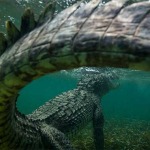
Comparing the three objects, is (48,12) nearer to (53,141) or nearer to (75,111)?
(53,141)

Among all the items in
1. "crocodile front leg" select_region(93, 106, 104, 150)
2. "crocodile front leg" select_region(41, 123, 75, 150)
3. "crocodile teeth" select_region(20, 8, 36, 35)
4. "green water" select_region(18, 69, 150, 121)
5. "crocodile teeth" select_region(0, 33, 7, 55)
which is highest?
"crocodile teeth" select_region(20, 8, 36, 35)

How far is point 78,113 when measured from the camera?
24.0 ft

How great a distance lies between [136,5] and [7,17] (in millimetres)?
16240

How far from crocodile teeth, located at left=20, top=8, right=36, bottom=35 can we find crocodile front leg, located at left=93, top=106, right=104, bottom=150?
509 cm

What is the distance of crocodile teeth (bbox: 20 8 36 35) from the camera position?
237 cm

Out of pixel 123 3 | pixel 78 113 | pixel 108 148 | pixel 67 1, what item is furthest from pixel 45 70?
pixel 67 1

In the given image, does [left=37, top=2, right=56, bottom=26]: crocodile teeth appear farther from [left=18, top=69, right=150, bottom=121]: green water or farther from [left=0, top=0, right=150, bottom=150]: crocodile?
[left=18, top=69, right=150, bottom=121]: green water

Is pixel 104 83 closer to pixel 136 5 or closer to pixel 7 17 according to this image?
pixel 7 17

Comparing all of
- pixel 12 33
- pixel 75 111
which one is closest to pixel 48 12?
pixel 12 33

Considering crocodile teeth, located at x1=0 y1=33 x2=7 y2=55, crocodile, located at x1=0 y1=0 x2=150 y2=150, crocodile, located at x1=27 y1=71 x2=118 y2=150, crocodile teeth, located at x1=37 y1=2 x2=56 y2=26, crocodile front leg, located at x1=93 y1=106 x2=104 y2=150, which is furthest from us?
crocodile front leg, located at x1=93 y1=106 x2=104 y2=150

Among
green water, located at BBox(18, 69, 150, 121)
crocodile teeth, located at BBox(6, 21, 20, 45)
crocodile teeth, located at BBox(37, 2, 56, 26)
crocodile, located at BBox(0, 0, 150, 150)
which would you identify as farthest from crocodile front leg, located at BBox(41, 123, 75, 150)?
green water, located at BBox(18, 69, 150, 121)

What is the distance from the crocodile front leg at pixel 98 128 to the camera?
281 inches

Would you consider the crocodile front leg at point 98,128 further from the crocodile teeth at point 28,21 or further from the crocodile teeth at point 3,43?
the crocodile teeth at point 28,21

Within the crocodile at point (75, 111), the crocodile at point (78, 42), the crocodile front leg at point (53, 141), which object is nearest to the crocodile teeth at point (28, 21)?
the crocodile at point (78, 42)
